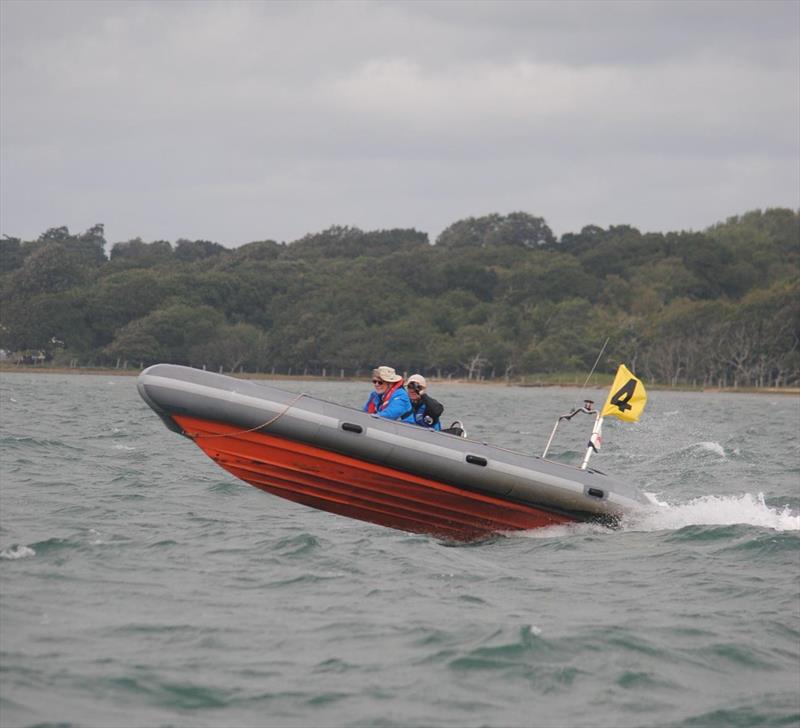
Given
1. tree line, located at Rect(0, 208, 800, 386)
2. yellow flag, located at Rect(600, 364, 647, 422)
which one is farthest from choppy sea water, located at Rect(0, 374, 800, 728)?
tree line, located at Rect(0, 208, 800, 386)

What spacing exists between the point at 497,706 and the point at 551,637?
1.29 metres

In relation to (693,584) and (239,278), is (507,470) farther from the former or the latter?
(239,278)

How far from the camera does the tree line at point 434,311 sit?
102m

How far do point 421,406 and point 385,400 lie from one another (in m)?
0.37

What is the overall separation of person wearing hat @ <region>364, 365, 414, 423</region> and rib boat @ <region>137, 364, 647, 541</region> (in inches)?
12.5

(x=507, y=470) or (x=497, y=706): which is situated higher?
(x=507, y=470)

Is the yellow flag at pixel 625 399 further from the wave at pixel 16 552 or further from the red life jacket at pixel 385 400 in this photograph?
the wave at pixel 16 552

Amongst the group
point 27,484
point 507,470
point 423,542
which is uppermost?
point 507,470

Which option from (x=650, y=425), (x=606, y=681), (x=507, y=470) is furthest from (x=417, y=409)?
(x=650, y=425)

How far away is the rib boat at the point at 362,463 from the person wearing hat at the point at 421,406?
0.40m

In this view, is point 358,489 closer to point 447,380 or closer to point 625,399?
point 625,399

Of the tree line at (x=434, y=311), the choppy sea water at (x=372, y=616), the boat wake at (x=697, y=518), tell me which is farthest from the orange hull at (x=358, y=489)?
the tree line at (x=434, y=311)

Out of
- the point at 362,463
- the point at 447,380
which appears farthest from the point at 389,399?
the point at 447,380

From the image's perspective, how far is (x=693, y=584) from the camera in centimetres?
1028
